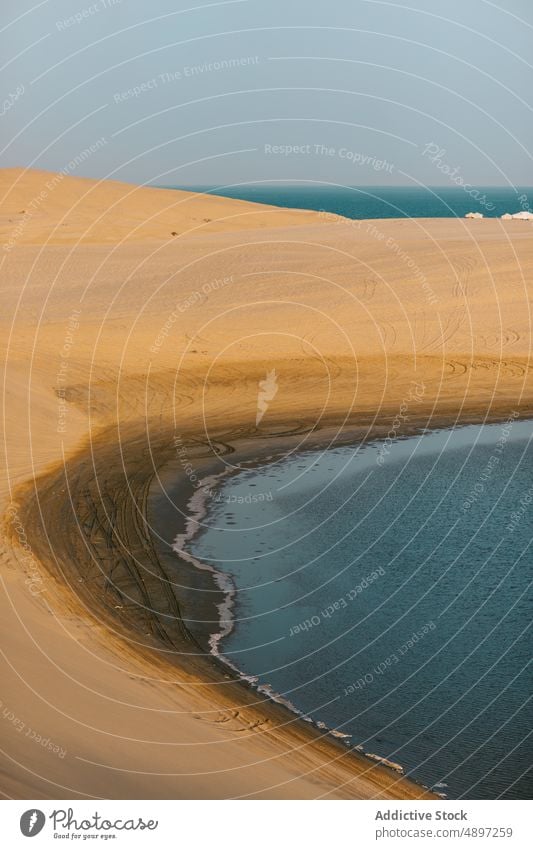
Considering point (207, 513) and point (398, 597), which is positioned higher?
point (207, 513)

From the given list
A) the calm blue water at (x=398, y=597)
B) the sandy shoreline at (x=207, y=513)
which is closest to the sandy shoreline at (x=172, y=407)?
the sandy shoreline at (x=207, y=513)

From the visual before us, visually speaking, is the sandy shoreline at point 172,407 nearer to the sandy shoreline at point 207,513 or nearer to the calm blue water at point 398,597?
the sandy shoreline at point 207,513

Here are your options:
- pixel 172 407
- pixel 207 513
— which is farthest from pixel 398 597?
pixel 172 407

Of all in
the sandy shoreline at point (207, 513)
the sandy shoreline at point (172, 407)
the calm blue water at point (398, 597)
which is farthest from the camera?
the sandy shoreline at point (207, 513)

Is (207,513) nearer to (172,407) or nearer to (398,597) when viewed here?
(398,597)

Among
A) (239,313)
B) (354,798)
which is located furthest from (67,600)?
(239,313)

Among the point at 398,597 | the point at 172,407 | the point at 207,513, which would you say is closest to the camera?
the point at 398,597

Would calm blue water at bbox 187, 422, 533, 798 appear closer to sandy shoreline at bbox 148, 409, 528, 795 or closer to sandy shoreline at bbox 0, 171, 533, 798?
sandy shoreline at bbox 148, 409, 528, 795
